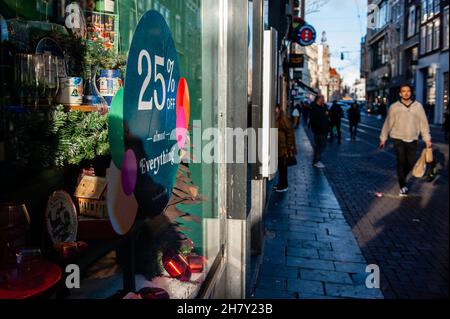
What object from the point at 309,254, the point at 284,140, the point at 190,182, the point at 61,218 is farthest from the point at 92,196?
the point at 284,140

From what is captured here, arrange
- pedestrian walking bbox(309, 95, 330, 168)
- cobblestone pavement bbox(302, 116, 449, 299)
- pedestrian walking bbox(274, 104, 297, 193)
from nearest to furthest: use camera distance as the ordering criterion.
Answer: cobblestone pavement bbox(302, 116, 449, 299)
pedestrian walking bbox(274, 104, 297, 193)
pedestrian walking bbox(309, 95, 330, 168)

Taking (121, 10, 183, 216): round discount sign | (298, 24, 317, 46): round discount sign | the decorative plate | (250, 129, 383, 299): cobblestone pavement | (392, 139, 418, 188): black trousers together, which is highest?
(298, 24, 317, 46): round discount sign

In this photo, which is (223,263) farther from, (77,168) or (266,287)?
(77,168)

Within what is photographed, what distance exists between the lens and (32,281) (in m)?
1.56

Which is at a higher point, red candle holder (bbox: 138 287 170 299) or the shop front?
the shop front

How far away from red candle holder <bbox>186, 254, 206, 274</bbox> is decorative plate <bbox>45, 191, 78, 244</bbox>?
4.16 ft

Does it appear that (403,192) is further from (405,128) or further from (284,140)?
(284,140)

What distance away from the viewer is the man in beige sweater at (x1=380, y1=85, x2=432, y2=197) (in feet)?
25.9

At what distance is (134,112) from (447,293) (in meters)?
3.27


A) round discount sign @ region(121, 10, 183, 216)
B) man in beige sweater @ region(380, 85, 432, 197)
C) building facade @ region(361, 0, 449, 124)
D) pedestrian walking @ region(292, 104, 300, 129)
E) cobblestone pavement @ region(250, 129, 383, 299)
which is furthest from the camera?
building facade @ region(361, 0, 449, 124)

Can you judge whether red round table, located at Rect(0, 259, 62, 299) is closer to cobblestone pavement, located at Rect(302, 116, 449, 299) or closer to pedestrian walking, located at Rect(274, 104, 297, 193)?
cobblestone pavement, located at Rect(302, 116, 449, 299)

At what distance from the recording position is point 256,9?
4039mm

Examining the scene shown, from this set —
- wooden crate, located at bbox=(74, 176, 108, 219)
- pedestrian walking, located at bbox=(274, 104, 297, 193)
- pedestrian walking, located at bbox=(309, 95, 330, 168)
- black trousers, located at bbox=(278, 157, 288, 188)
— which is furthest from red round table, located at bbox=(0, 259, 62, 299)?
pedestrian walking, located at bbox=(309, 95, 330, 168)

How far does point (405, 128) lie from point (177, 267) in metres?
6.30
